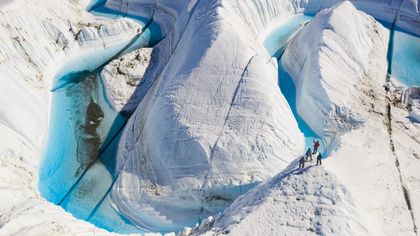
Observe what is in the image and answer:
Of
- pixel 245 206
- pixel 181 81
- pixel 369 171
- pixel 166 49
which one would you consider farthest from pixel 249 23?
pixel 245 206

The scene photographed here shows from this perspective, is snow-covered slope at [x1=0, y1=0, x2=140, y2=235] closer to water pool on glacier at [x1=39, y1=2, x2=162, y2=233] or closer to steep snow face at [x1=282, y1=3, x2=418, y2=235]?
water pool on glacier at [x1=39, y1=2, x2=162, y2=233]

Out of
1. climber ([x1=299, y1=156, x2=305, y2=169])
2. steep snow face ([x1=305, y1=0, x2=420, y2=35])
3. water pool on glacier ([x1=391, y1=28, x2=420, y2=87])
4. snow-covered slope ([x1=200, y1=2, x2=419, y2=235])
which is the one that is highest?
climber ([x1=299, y1=156, x2=305, y2=169])

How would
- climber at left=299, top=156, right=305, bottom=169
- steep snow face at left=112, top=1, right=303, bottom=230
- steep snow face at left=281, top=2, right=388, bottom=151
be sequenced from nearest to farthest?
climber at left=299, top=156, right=305, bottom=169 → steep snow face at left=112, top=1, right=303, bottom=230 → steep snow face at left=281, top=2, right=388, bottom=151

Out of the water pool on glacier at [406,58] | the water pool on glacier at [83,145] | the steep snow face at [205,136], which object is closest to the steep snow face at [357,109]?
the water pool on glacier at [406,58]

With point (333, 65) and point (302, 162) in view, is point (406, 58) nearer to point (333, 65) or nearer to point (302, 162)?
point (333, 65)

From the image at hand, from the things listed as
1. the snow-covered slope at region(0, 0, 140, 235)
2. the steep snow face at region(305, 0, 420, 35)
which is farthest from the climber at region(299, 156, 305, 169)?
the steep snow face at region(305, 0, 420, 35)

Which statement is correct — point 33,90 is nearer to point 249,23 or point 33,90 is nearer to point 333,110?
point 249,23

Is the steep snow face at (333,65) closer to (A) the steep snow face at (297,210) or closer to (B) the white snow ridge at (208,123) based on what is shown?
(B) the white snow ridge at (208,123)
